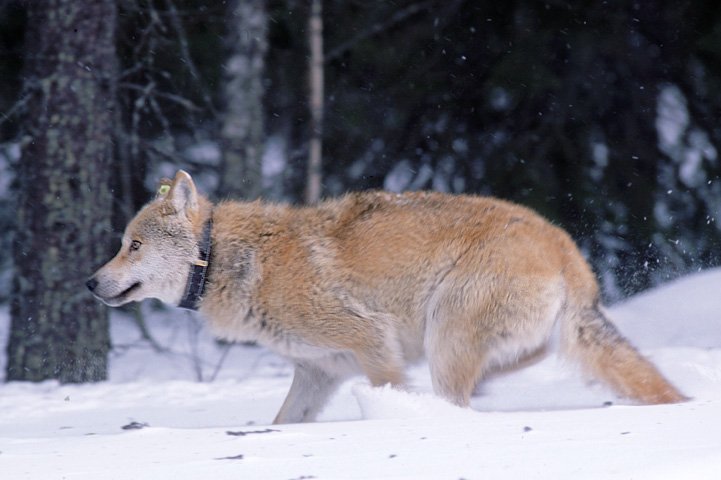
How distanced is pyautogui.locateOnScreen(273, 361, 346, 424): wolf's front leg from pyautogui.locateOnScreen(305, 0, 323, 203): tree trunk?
11.8ft

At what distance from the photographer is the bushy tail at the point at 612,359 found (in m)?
5.20

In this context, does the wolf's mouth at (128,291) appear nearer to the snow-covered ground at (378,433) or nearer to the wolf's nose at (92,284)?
the wolf's nose at (92,284)

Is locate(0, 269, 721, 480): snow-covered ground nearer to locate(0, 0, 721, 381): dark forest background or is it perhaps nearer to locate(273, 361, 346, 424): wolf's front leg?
locate(273, 361, 346, 424): wolf's front leg

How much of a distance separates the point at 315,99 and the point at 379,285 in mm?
4361

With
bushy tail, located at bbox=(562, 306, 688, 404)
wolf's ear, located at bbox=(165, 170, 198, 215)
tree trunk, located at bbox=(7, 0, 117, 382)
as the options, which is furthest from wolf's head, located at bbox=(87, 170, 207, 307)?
bushy tail, located at bbox=(562, 306, 688, 404)

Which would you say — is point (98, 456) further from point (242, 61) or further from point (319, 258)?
point (242, 61)

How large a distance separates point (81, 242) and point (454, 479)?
5.37 meters

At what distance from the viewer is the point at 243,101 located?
9047mm

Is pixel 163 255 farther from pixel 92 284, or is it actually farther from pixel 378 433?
pixel 378 433

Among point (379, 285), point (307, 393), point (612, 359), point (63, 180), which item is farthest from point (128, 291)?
point (612, 359)

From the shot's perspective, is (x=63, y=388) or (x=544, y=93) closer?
(x=63, y=388)

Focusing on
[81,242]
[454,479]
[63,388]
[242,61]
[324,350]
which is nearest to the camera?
[454,479]

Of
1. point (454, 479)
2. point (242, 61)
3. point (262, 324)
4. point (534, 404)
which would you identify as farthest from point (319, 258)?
point (242, 61)

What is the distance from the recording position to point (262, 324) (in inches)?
228
